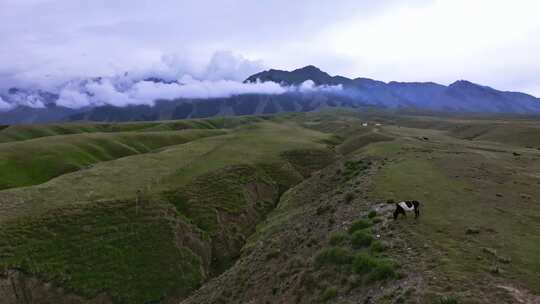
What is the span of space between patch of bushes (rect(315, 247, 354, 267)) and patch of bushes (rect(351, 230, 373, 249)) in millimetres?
684

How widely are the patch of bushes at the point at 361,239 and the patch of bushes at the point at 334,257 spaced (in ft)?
2.24

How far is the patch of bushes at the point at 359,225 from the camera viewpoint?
2596 centimetres

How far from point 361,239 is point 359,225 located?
262cm

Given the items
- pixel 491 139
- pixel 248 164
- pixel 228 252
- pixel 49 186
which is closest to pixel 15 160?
pixel 49 186

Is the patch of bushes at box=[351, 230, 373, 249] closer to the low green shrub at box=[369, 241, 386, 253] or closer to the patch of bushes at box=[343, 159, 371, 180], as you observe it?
the low green shrub at box=[369, 241, 386, 253]

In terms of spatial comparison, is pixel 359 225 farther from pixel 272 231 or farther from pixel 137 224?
pixel 137 224

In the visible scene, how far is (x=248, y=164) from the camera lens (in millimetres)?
68438

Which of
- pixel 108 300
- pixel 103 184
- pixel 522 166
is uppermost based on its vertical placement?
pixel 522 166

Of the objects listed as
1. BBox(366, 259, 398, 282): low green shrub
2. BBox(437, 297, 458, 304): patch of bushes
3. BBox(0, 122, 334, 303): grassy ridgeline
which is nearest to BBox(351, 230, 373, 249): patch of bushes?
BBox(366, 259, 398, 282): low green shrub

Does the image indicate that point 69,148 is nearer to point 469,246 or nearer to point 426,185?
point 426,185

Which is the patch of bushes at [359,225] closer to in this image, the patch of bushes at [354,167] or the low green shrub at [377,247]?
the low green shrub at [377,247]

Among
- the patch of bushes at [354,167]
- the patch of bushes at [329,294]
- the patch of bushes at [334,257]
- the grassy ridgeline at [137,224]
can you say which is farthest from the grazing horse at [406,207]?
the grassy ridgeline at [137,224]

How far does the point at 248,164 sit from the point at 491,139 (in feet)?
211

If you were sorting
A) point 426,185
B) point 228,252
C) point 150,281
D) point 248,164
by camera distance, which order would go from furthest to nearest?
1. point 248,164
2. point 228,252
3. point 150,281
4. point 426,185
